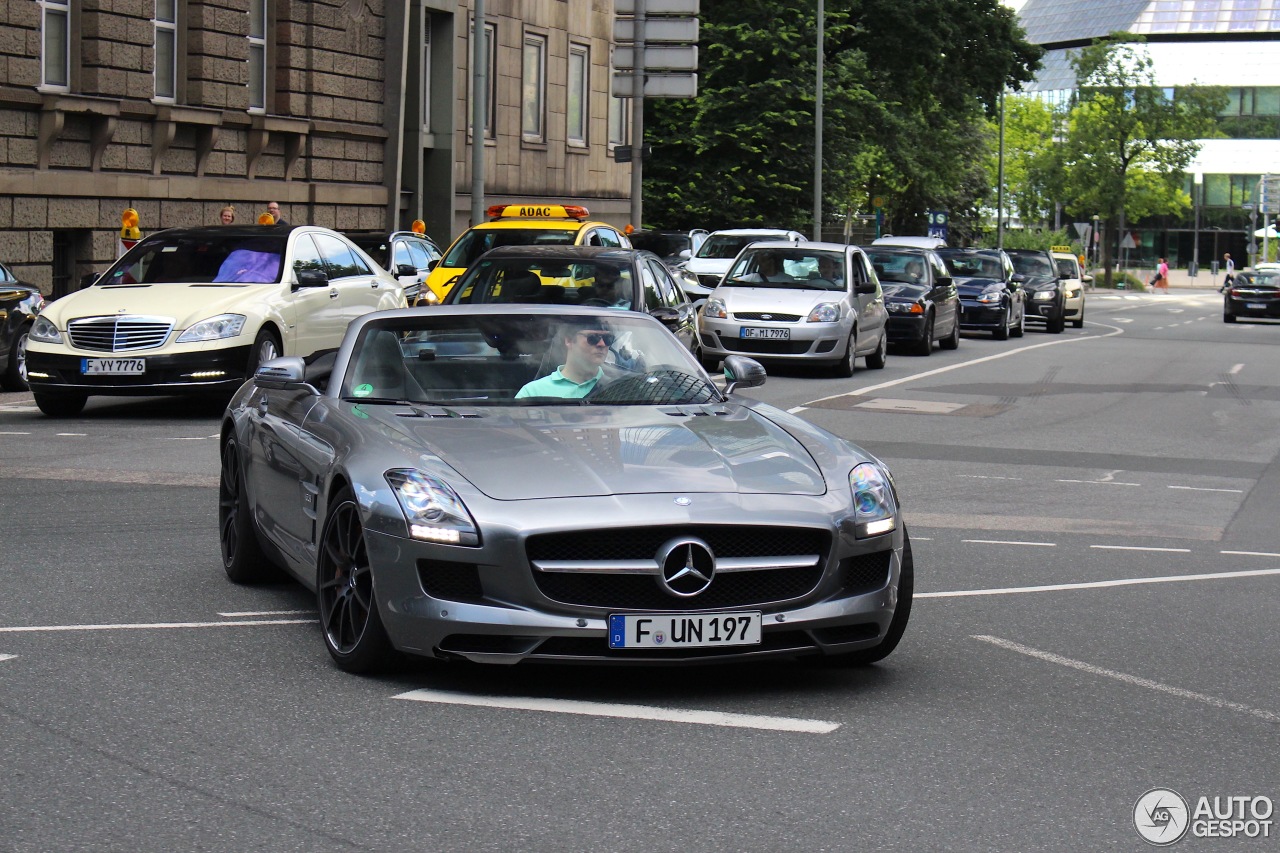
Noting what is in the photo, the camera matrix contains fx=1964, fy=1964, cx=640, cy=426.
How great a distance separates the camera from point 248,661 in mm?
6734

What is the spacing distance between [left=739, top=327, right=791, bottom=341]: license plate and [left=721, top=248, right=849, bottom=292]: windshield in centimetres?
105

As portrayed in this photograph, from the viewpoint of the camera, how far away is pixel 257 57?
107 ft

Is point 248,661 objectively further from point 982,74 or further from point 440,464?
point 982,74

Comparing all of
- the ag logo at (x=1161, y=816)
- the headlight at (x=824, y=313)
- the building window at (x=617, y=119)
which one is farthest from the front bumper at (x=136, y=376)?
the building window at (x=617, y=119)

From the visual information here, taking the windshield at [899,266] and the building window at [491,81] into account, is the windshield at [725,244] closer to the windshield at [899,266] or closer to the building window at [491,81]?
the windshield at [899,266]

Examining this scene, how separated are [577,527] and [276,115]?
28113 millimetres

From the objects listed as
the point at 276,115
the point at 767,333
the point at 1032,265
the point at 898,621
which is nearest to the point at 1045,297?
the point at 1032,265

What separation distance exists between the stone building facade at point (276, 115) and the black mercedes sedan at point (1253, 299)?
17537 mm

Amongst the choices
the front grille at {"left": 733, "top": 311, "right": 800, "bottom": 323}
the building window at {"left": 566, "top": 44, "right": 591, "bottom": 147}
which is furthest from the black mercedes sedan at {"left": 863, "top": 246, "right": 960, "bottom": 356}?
the building window at {"left": 566, "top": 44, "right": 591, "bottom": 147}

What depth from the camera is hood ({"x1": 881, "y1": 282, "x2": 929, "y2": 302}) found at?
98.7 ft

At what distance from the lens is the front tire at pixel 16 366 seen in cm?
1859

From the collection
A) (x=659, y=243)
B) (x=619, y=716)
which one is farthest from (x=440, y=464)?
(x=659, y=243)

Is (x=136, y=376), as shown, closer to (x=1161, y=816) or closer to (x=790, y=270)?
(x=790, y=270)

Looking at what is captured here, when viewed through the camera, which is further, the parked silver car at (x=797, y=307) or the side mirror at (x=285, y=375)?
the parked silver car at (x=797, y=307)
